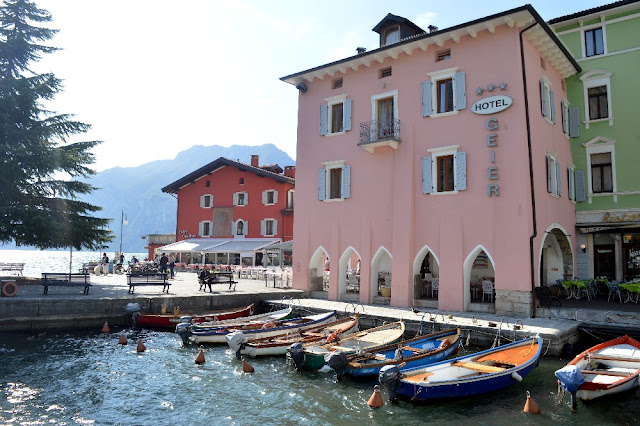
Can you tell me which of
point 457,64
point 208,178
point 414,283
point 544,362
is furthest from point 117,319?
point 208,178

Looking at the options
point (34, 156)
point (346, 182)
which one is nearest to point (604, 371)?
point (346, 182)

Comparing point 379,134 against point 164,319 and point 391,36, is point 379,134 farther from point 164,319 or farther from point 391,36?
point 164,319

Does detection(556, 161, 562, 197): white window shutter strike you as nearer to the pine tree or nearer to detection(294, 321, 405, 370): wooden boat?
detection(294, 321, 405, 370): wooden boat

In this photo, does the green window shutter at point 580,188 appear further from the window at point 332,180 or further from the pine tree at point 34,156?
the pine tree at point 34,156

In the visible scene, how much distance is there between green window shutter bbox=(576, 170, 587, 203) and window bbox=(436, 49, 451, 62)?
8.60m

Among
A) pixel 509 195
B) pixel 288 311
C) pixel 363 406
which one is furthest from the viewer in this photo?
pixel 288 311

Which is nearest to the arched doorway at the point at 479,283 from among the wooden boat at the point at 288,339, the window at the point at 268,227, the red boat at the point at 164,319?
the wooden boat at the point at 288,339

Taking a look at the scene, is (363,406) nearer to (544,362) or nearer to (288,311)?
(544,362)

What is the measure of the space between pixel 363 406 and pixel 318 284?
549 inches

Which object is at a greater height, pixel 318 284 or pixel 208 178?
pixel 208 178

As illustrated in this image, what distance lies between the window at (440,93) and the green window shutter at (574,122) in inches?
278

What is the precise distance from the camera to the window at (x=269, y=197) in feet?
123

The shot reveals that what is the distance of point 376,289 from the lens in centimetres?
2123

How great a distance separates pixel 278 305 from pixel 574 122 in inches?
651
